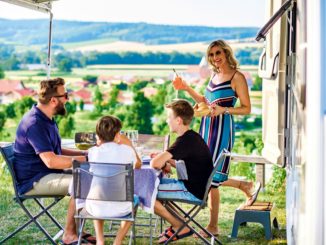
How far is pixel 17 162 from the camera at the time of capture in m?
4.38

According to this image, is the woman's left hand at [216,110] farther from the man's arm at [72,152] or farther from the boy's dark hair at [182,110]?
the man's arm at [72,152]

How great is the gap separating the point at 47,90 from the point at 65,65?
15.5 meters

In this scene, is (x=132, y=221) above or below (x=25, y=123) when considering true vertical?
below

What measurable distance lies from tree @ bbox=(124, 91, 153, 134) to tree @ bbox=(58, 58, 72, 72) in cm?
388

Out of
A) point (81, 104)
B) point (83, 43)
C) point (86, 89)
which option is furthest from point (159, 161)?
point (83, 43)

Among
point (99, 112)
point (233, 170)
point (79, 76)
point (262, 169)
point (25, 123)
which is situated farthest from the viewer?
point (79, 76)

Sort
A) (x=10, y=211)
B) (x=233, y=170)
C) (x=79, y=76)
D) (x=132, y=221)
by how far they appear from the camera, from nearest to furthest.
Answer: (x=132, y=221) → (x=10, y=211) → (x=233, y=170) → (x=79, y=76)

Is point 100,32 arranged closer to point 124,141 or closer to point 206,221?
point 206,221

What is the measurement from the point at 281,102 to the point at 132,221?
1.26 meters

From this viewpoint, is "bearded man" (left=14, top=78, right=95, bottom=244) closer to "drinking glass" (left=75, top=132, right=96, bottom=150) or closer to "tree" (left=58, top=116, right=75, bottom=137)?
"drinking glass" (left=75, top=132, right=96, bottom=150)

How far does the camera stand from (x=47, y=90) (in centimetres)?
443

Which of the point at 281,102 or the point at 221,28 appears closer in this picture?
the point at 281,102

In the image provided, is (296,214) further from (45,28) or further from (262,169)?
(45,28)

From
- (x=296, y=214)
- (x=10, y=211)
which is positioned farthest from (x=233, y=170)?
(x=296, y=214)
